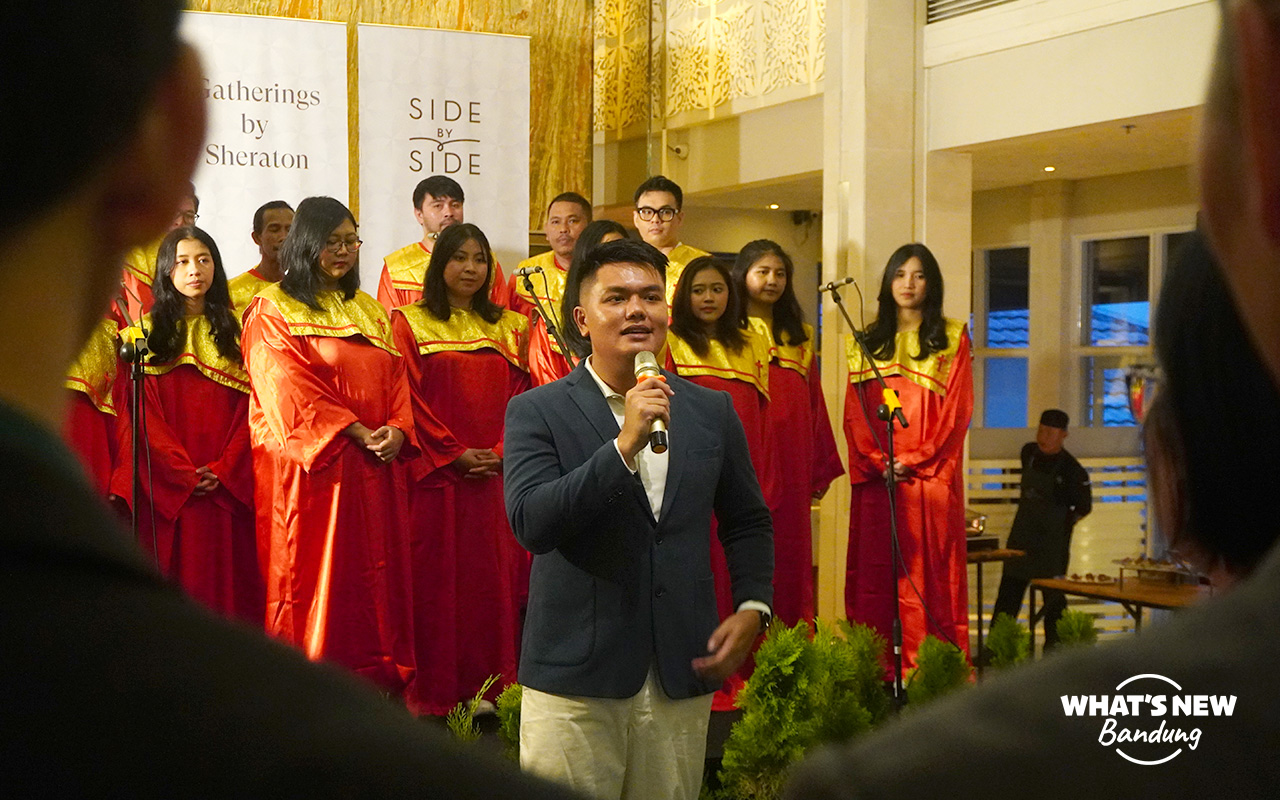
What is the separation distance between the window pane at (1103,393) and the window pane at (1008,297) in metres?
0.61

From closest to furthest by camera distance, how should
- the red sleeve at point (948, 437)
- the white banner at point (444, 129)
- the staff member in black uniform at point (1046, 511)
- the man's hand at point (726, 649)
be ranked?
the man's hand at point (726, 649) < the red sleeve at point (948, 437) < the staff member in black uniform at point (1046, 511) < the white banner at point (444, 129)

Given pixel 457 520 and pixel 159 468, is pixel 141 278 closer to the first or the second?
pixel 159 468

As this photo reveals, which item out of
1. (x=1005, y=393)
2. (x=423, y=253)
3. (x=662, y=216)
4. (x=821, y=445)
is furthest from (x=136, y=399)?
(x=1005, y=393)

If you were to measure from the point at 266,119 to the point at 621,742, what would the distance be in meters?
5.51

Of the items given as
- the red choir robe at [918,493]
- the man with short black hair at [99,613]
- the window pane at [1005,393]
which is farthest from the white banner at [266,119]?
the man with short black hair at [99,613]

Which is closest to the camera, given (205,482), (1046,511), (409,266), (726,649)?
(726,649)

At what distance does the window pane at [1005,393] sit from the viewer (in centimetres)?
1137

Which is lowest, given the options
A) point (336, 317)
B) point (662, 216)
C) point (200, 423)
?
point (200, 423)

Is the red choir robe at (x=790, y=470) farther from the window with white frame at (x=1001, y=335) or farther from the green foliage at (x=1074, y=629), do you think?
the window with white frame at (x=1001, y=335)

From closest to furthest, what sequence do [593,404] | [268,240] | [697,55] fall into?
[593,404], [268,240], [697,55]

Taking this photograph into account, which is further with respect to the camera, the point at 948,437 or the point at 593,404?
the point at 948,437

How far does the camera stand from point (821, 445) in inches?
279

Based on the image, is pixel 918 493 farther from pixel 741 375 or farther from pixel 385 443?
pixel 385 443

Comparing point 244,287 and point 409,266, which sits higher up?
point 409,266
